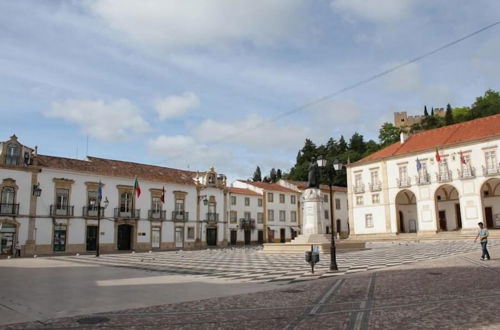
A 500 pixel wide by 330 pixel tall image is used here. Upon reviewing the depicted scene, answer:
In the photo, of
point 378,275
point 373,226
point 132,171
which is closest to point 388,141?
point 373,226

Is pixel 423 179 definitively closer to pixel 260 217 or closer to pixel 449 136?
pixel 449 136

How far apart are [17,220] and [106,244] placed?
8.25 meters

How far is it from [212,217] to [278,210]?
12.7 metres

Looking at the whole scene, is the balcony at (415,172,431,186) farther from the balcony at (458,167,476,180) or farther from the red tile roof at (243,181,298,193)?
the red tile roof at (243,181,298,193)

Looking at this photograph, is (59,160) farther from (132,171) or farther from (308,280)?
(308,280)

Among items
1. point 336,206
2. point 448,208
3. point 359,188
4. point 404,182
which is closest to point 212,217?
point 359,188

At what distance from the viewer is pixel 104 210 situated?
133 ft

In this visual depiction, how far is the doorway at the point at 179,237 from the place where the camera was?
4581 centimetres

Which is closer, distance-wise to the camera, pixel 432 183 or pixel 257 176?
pixel 432 183

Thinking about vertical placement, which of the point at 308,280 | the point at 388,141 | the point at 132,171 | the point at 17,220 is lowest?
the point at 308,280

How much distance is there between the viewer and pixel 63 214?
3766 cm

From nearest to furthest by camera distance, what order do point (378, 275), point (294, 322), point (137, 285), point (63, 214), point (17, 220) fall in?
point (294, 322) → point (137, 285) → point (378, 275) → point (17, 220) → point (63, 214)

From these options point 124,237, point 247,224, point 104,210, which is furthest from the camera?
point 247,224

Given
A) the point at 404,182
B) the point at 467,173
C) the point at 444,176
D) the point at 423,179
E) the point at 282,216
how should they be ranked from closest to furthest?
the point at 467,173 → the point at 444,176 → the point at 423,179 → the point at 404,182 → the point at 282,216
